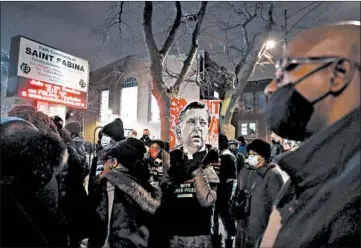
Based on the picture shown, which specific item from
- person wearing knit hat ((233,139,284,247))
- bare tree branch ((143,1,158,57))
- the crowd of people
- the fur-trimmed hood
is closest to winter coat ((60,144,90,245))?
the crowd of people

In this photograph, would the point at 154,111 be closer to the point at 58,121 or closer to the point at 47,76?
the point at 58,121

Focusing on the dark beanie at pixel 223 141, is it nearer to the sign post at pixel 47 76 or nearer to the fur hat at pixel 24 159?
the sign post at pixel 47 76

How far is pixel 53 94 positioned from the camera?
2027 mm

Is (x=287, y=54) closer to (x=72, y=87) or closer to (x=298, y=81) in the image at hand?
(x=298, y=81)

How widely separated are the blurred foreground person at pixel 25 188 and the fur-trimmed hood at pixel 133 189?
0.63 m

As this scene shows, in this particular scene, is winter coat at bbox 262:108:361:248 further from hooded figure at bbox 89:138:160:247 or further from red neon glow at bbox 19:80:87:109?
red neon glow at bbox 19:80:87:109

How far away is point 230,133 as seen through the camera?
10.9 feet

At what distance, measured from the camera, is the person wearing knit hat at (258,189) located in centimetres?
147

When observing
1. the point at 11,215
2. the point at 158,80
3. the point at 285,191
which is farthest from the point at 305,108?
the point at 158,80

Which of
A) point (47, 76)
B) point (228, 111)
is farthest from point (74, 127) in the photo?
point (228, 111)

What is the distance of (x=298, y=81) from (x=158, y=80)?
11.0 feet

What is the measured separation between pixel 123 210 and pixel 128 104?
57.1 inches

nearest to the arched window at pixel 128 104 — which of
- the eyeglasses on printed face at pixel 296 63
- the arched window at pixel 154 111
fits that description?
the arched window at pixel 154 111

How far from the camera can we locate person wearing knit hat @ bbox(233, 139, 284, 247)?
147 centimetres
